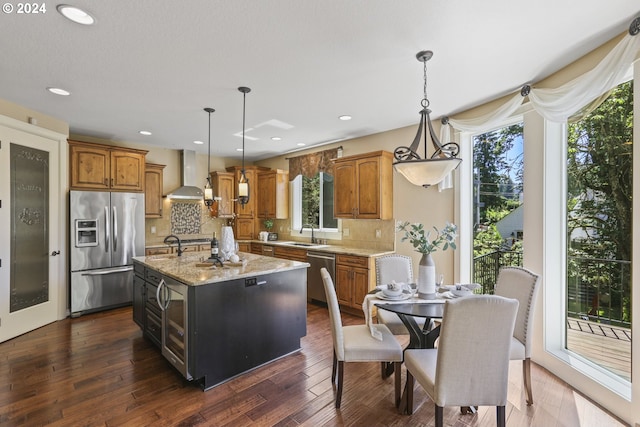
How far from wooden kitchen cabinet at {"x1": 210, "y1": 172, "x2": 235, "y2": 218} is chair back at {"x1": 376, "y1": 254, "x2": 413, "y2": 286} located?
159 inches

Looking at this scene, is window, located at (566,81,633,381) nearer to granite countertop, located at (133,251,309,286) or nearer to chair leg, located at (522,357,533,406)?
chair leg, located at (522,357,533,406)

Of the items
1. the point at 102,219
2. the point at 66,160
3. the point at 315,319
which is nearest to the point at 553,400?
the point at 315,319

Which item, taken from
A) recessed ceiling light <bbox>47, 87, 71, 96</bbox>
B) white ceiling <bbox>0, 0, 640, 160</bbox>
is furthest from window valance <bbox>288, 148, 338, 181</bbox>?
recessed ceiling light <bbox>47, 87, 71, 96</bbox>

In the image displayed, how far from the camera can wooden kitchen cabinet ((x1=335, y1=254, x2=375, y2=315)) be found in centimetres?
421

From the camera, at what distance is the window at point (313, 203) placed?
5.68 metres

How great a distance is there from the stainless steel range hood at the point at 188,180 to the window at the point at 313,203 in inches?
73.4

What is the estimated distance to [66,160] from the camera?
4262mm

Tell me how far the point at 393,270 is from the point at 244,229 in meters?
4.03

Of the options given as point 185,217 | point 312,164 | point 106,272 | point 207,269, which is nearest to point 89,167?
point 106,272

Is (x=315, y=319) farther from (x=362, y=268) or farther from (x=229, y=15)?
(x=229, y=15)

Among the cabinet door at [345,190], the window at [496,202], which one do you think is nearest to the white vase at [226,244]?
the cabinet door at [345,190]

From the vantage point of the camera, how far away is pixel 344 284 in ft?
14.7

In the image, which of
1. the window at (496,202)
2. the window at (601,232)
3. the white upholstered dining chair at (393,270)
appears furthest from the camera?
the window at (496,202)

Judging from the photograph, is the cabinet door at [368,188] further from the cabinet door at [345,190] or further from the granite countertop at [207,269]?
the granite countertop at [207,269]
